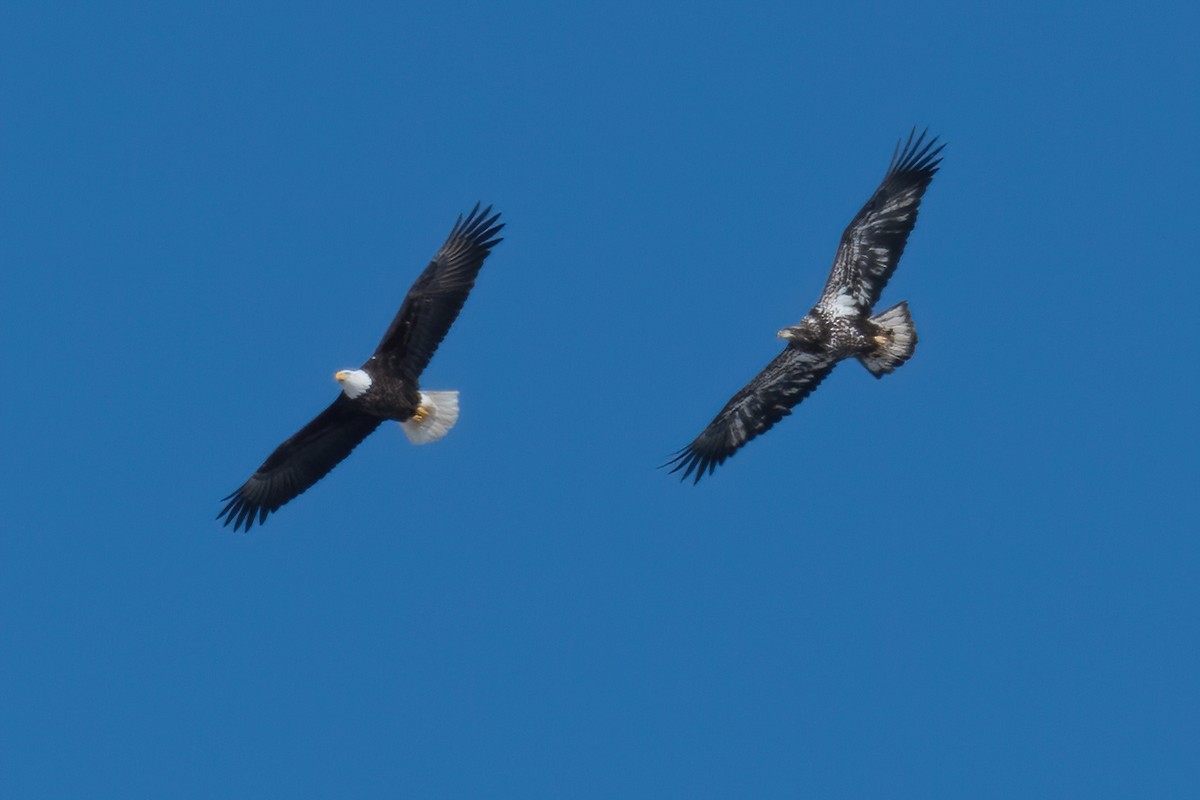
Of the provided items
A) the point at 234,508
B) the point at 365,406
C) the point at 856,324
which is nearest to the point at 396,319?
the point at 365,406

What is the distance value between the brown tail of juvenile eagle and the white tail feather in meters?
3.52

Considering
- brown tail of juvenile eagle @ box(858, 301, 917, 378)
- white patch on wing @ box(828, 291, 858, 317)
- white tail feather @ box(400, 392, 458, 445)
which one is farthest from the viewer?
white tail feather @ box(400, 392, 458, 445)

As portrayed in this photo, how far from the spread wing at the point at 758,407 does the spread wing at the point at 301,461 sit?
273cm

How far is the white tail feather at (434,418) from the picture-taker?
19.5 m

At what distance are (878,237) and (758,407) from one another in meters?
1.80

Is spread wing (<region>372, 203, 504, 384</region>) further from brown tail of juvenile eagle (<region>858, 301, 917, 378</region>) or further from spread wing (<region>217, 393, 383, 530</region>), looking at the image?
brown tail of juvenile eagle (<region>858, 301, 917, 378</region>)

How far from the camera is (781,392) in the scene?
63.5 ft

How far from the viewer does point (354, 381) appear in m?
18.8

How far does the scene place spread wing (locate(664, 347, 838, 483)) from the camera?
1917 centimetres

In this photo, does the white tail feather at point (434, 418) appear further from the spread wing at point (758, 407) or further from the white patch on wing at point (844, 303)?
the white patch on wing at point (844, 303)

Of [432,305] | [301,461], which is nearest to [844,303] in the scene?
[432,305]

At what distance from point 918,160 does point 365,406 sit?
4907mm

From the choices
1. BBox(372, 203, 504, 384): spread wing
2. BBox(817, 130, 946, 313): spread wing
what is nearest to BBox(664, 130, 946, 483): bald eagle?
BBox(817, 130, 946, 313): spread wing

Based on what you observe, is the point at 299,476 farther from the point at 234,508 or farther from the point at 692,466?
the point at 692,466
